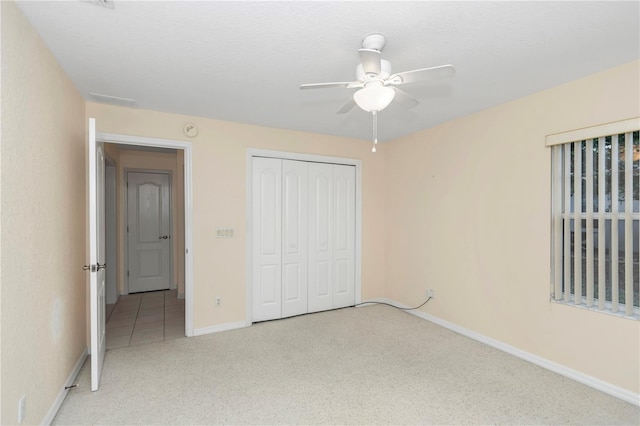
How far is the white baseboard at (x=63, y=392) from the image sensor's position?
202 centimetres

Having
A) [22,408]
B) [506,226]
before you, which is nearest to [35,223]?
[22,408]

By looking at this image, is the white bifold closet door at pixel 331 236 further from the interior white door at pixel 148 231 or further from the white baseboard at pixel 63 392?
the interior white door at pixel 148 231

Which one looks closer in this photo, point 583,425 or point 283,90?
point 583,425

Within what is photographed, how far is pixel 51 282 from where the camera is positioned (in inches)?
82.4

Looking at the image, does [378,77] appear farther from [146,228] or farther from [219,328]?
[146,228]

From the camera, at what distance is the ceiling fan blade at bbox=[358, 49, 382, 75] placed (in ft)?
5.29

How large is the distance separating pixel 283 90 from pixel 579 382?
341 centimetres

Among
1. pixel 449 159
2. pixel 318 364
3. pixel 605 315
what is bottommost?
pixel 318 364

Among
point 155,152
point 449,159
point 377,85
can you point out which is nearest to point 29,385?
point 377,85

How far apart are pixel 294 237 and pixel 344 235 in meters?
0.78

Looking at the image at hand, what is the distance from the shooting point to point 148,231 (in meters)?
5.59

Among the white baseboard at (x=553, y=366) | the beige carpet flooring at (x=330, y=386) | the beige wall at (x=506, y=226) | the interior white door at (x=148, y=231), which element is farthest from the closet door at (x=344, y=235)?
the interior white door at (x=148, y=231)

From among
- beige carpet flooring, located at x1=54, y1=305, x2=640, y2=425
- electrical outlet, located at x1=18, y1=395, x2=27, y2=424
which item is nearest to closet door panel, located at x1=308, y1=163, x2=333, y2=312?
beige carpet flooring, located at x1=54, y1=305, x2=640, y2=425

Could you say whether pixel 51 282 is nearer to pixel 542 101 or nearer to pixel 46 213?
pixel 46 213
